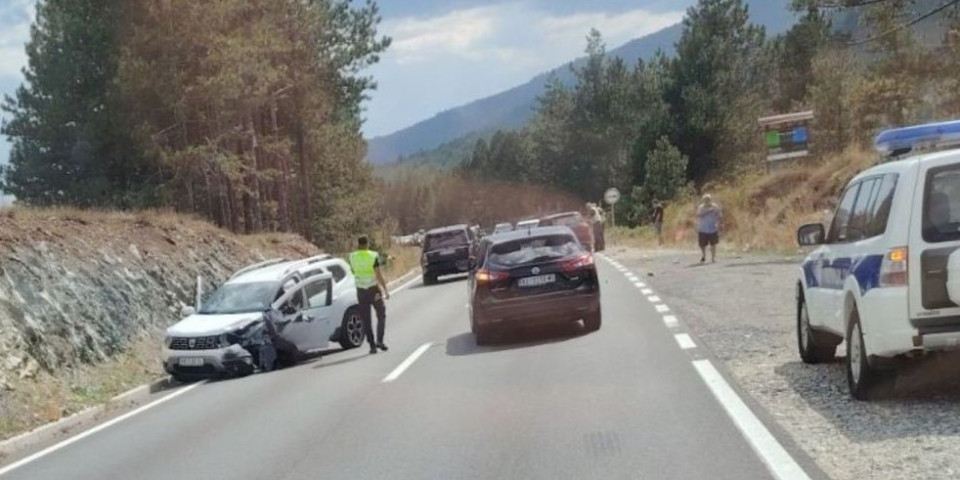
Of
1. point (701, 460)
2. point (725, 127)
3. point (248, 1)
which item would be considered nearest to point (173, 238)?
point (248, 1)

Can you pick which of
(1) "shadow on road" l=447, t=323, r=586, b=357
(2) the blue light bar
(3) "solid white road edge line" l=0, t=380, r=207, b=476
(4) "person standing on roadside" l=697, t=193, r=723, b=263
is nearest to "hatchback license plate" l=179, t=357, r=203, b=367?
(3) "solid white road edge line" l=0, t=380, r=207, b=476

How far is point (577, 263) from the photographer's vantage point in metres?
15.3

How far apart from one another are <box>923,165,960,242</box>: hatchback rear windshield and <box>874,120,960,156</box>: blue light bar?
139cm

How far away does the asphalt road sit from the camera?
7.45 metres

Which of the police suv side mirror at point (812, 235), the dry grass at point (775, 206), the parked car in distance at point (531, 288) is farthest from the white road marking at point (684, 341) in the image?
the dry grass at point (775, 206)

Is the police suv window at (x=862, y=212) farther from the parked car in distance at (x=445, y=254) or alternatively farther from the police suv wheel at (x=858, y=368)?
the parked car in distance at (x=445, y=254)

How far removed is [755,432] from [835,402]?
4.05ft

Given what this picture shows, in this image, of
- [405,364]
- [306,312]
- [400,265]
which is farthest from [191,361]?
[400,265]

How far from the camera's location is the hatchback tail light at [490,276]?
49.9 ft

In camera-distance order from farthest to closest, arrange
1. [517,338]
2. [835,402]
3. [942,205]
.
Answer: [517,338], [835,402], [942,205]

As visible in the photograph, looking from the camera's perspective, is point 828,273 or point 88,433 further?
point 88,433

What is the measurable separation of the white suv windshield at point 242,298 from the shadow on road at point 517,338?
3.03 m

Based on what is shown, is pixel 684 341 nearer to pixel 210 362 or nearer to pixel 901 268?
pixel 901 268

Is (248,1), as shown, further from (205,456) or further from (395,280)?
(205,456)
